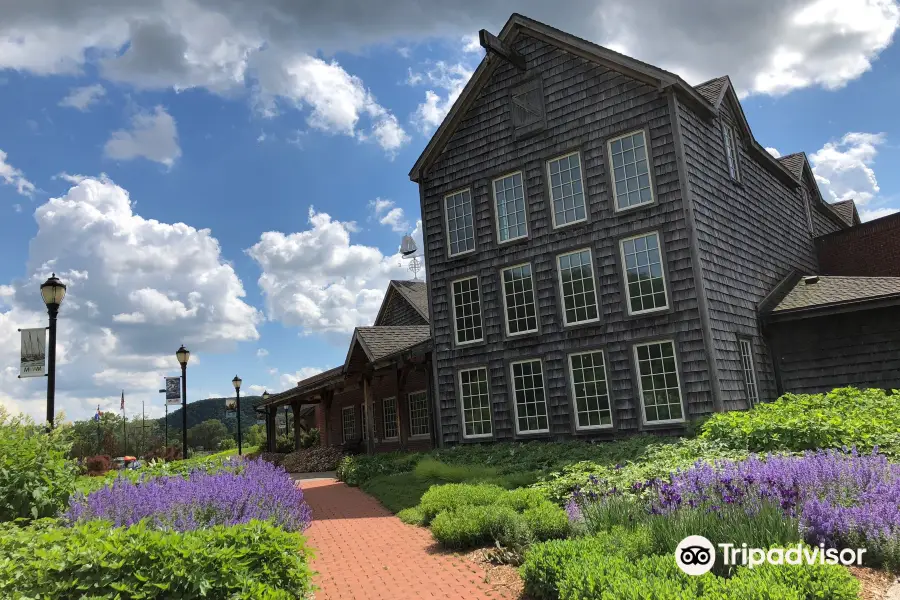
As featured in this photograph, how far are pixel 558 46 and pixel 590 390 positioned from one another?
9217 mm

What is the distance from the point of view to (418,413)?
2380cm

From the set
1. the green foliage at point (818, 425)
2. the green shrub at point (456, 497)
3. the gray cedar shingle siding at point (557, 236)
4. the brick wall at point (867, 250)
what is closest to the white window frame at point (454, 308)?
the gray cedar shingle siding at point (557, 236)

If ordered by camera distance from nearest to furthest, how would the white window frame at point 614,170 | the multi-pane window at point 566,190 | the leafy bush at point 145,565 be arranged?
the leafy bush at point 145,565, the white window frame at point 614,170, the multi-pane window at point 566,190

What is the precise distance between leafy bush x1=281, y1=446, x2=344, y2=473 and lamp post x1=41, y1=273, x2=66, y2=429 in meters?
13.1

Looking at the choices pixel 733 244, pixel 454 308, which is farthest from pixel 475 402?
pixel 733 244

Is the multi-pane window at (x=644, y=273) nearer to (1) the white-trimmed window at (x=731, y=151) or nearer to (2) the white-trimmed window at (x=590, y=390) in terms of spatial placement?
(2) the white-trimmed window at (x=590, y=390)

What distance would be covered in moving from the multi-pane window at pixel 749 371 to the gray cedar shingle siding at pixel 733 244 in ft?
0.81

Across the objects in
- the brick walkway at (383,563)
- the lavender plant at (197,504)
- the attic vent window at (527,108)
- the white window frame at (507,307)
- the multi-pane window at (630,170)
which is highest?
the attic vent window at (527,108)

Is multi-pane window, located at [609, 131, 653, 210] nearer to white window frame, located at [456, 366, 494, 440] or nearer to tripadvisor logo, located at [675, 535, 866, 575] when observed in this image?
white window frame, located at [456, 366, 494, 440]

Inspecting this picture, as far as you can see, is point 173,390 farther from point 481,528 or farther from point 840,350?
point 840,350

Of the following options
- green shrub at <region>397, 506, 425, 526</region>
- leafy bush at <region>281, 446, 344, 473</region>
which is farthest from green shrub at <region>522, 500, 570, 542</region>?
leafy bush at <region>281, 446, 344, 473</region>

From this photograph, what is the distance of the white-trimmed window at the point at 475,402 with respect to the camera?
58.5 feet

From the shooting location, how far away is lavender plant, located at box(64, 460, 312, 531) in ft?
22.8

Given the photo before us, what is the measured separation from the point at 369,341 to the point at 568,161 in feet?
28.5
